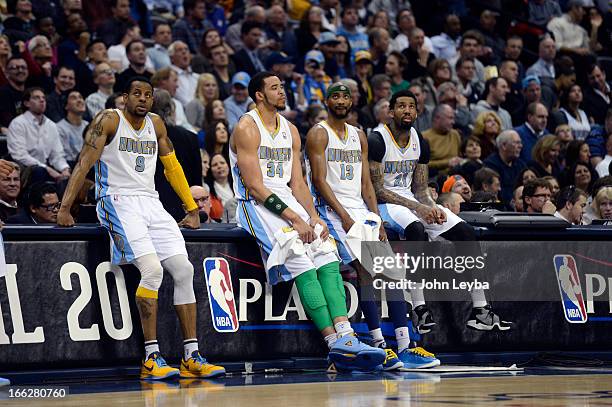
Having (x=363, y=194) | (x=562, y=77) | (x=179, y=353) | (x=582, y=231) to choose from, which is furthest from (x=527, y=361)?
(x=562, y=77)

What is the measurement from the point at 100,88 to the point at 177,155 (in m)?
4.00

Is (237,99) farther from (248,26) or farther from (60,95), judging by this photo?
(60,95)

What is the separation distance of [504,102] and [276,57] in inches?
160

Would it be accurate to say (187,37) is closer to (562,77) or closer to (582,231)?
(562,77)

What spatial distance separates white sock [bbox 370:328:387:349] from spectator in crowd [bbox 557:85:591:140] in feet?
31.2

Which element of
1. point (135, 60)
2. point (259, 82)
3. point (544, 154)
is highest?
point (135, 60)

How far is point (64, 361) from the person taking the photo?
32.0ft

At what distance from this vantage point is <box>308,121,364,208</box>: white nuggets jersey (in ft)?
36.1

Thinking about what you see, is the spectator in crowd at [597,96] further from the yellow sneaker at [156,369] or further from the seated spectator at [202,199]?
the yellow sneaker at [156,369]

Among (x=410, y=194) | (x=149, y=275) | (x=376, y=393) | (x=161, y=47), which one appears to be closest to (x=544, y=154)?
(x=410, y=194)

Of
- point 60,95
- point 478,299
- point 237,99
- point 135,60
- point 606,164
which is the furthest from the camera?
point 606,164

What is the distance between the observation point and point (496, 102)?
18969mm

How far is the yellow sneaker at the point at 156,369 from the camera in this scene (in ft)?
31.6

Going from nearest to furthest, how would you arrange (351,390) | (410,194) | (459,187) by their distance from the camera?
1. (351,390)
2. (410,194)
3. (459,187)
